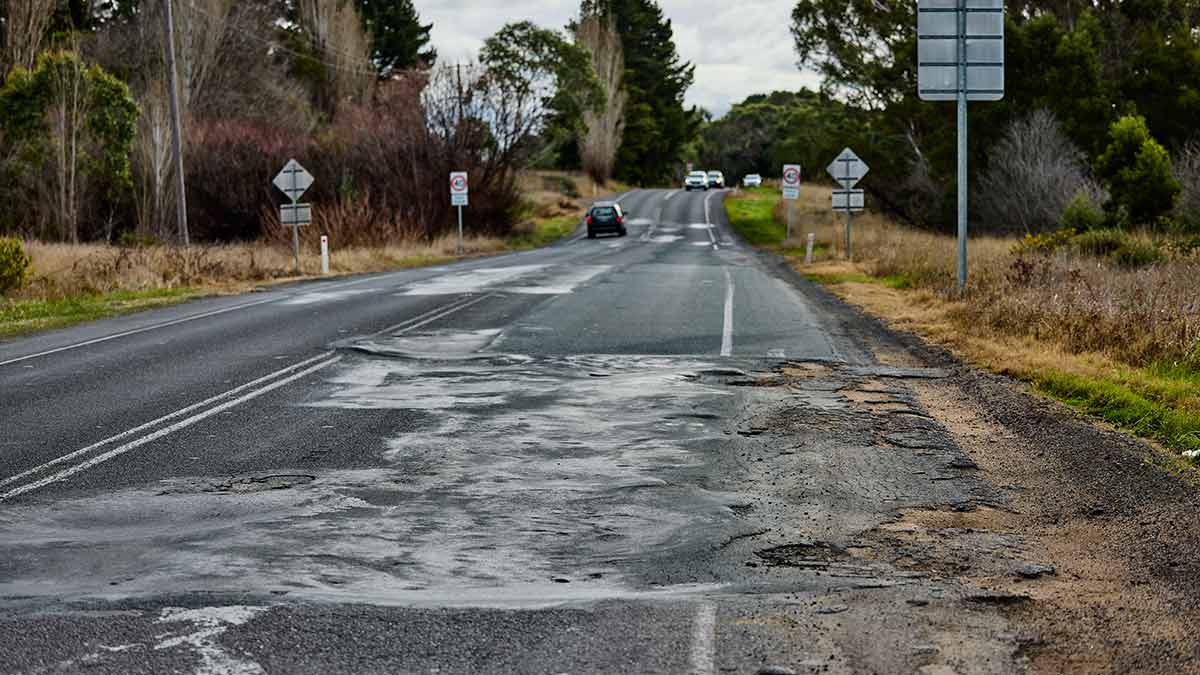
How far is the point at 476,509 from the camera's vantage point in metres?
7.14

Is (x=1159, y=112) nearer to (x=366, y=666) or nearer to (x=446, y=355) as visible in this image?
(x=446, y=355)

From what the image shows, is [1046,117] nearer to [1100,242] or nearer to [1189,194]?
[1189,194]

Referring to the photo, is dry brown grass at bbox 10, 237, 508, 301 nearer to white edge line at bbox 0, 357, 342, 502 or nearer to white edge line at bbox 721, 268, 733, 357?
white edge line at bbox 721, 268, 733, 357

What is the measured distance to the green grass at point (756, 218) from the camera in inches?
2266

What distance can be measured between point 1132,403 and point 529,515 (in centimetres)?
558

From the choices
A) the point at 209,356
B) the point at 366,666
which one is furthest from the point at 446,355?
the point at 366,666

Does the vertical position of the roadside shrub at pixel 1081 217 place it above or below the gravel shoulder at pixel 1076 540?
above

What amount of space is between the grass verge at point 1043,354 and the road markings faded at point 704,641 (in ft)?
14.7

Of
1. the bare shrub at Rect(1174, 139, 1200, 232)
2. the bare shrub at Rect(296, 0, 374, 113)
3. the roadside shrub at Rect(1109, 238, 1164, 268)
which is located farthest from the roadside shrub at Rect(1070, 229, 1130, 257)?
the bare shrub at Rect(296, 0, 374, 113)

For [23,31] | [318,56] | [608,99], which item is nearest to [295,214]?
[23,31]

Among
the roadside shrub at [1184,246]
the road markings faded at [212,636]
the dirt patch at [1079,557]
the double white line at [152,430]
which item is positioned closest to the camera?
the road markings faded at [212,636]

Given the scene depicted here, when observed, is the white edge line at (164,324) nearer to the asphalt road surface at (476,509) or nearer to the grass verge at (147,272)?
the asphalt road surface at (476,509)

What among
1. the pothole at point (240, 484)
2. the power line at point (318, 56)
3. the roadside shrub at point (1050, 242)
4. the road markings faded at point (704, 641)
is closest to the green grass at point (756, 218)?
the roadside shrub at point (1050, 242)

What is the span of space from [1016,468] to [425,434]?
423cm
